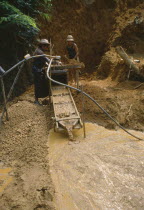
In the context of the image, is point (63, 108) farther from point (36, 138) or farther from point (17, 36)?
point (17, 36)

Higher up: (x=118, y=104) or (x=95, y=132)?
(x=118, y=104)

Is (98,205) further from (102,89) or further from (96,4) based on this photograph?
(96,4)

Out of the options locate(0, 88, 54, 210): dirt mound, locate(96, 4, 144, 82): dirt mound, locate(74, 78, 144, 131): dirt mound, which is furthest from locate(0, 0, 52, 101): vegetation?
locate(96, 4, 144, 82): dirt mound

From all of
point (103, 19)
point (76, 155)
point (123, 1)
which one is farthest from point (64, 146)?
point (123, 1)

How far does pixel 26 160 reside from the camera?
12.5 feet

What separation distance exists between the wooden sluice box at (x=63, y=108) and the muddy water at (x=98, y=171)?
302 millimetres

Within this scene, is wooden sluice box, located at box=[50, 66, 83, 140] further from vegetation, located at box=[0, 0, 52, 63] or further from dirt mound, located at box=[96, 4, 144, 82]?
dirt mound, located at box=[96, 4, 144, 82]

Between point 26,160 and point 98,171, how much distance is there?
1.41m

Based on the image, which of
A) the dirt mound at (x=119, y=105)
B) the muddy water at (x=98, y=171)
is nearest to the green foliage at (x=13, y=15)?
the dirt mound at (x=119, y=105)

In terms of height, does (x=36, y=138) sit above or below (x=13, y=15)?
below

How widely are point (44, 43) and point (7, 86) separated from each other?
2.32m

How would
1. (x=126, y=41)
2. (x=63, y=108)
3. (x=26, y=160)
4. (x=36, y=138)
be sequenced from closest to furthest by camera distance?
(x=26, y=160)
(x=36, y=138)
(x=63, y=108)
(x=126, y=41)

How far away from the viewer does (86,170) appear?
3.46 m

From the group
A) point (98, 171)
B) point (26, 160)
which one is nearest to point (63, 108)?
point (26, 160)
